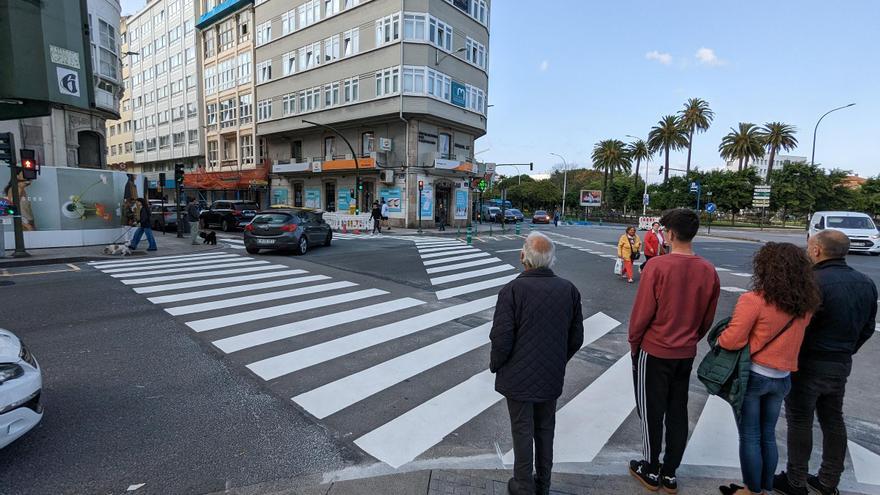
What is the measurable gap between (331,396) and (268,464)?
120 centimetres

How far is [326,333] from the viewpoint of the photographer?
6.38m

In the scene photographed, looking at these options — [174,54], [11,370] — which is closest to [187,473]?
[11,370]

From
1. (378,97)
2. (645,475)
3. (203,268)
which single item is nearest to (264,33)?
(378,97)

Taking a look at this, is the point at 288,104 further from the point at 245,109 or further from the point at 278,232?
the point at 278,232

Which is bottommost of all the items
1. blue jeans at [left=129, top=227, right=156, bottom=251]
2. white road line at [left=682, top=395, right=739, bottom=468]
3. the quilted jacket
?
white road line at [left=682, top=395, right=739, bottom=468]

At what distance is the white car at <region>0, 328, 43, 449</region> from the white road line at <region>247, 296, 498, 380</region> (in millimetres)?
1946

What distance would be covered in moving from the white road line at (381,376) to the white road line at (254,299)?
4.00 m

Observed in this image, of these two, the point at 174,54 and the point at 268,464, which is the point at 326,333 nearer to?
the point at 268,464

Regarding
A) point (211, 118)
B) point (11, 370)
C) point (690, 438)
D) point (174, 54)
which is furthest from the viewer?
point (174, 54)

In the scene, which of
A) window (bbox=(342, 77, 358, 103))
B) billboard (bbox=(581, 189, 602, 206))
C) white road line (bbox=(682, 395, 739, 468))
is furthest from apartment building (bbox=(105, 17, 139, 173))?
white road line (bbox=(682, 395, 739, 468))

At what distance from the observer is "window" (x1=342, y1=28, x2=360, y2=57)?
31141 millimetres

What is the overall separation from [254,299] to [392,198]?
23.3 m

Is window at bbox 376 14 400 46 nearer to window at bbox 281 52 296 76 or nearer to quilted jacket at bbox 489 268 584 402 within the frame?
window at bbox 281 52 296 76

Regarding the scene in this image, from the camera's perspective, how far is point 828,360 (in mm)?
2785
